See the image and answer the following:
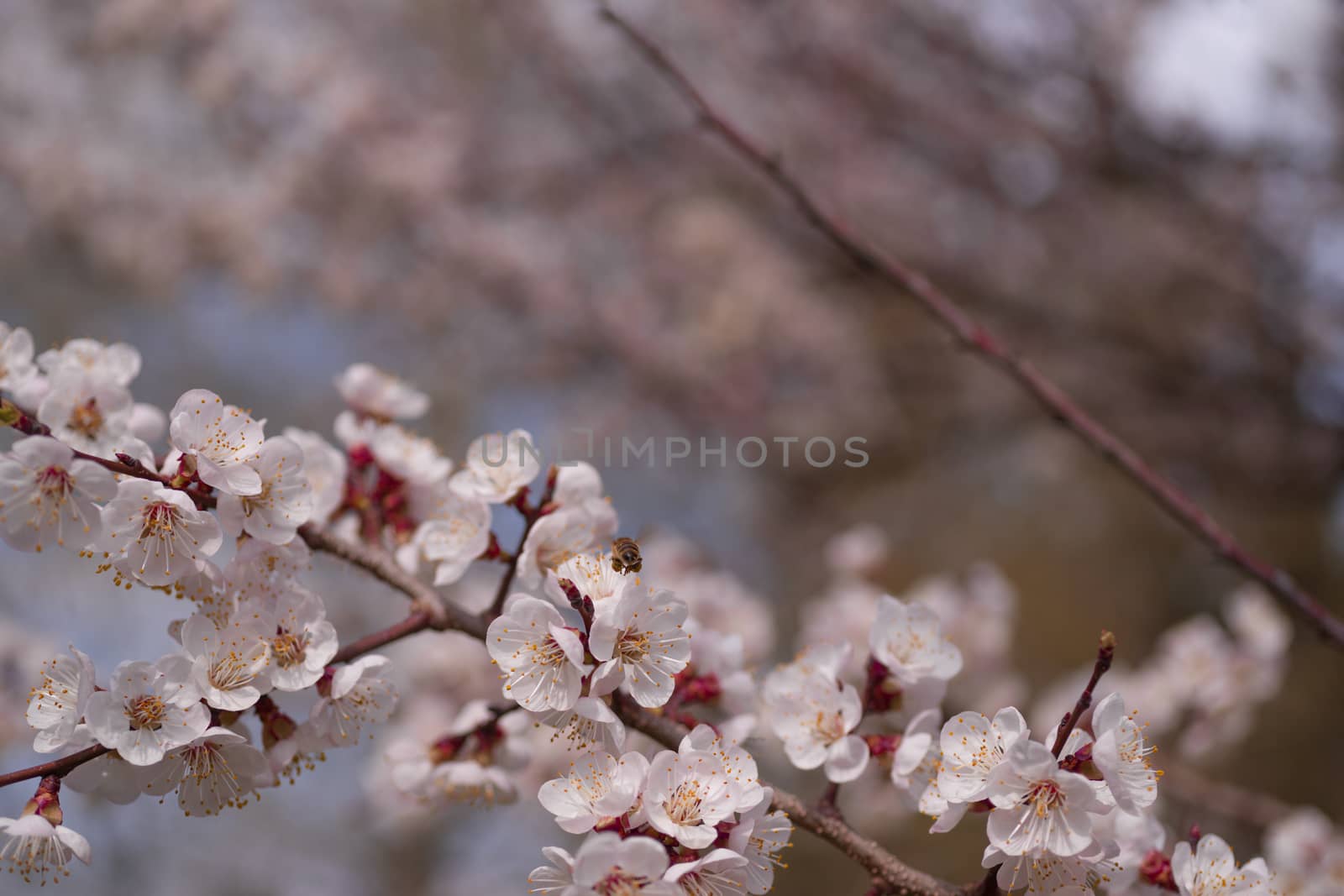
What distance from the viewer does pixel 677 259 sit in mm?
4742

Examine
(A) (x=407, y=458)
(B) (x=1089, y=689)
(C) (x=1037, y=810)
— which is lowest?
(A) (x=407, y=458)

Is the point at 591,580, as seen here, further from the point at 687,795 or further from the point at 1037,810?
the point at 1037,810

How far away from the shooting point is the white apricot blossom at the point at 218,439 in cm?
85

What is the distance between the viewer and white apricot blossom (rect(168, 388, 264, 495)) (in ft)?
2.79

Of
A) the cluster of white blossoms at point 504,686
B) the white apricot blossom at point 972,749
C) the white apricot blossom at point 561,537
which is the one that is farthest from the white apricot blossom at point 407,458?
the white apricot blossom at point 972,749

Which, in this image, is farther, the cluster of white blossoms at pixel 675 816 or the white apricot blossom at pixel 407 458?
the white apricot blossom at pixel 407 458

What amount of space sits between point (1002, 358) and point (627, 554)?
767 mm

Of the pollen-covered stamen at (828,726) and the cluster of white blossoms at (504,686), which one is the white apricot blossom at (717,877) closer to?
the cluster of white blossoms at (504,686)

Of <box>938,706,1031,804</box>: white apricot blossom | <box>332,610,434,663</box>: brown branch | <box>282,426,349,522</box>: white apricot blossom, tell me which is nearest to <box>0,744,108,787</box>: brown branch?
<box>332,610,434,663</box>: brown branch

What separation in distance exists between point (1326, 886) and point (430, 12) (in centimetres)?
575

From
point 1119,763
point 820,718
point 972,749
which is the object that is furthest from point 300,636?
point 1119,763

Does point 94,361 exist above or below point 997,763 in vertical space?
below

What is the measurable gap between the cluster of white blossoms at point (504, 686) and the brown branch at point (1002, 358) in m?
0.42

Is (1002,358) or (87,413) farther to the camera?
(1002,358)
